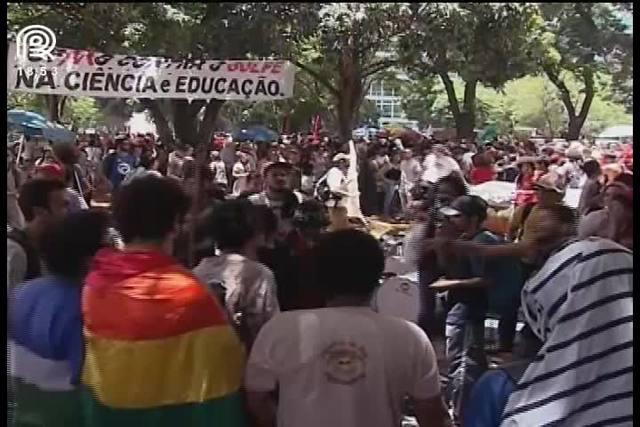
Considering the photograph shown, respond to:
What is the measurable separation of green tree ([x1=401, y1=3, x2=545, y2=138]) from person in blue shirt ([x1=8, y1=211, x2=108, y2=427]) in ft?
18.7

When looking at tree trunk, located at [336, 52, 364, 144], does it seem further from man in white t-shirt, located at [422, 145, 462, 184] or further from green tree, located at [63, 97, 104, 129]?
green tree, located at [63, 97, 104, 129]

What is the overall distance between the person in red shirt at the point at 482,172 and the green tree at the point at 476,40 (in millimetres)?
1023

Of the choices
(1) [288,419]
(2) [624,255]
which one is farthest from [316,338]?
(2) [624,255]

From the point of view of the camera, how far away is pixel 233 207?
356 centimetres

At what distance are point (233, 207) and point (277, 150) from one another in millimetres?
8769

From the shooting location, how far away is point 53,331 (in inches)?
105

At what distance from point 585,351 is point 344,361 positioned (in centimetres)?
59

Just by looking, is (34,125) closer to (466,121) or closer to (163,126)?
(163,126)

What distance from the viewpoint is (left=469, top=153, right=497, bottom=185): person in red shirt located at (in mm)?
10633

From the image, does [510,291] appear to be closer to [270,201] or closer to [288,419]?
[270,201]

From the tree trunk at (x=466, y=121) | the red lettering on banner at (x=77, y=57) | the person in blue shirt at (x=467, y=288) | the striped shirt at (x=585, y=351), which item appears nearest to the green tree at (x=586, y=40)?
the person in blue shirt at (x=467, y=288)

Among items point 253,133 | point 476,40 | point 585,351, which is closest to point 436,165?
point 476,40

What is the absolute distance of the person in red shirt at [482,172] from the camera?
1063cm

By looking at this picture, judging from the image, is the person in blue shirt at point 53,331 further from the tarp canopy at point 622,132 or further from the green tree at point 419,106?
the green tree at point 419,106
